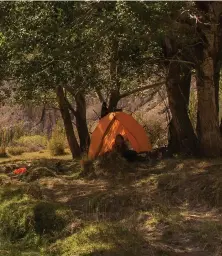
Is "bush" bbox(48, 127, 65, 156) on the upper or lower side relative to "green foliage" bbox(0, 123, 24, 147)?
lower

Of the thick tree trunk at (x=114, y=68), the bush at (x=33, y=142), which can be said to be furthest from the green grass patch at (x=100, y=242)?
the bush at (x=33, y=142)

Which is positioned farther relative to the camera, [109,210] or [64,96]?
[64,96]

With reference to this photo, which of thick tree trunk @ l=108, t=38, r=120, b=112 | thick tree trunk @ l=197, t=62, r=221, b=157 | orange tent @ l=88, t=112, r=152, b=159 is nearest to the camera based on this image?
thick tree trunk @ l=197, t=62, r=221, b=157

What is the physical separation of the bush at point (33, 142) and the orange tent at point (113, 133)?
400 inches

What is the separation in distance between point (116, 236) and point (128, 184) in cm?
428

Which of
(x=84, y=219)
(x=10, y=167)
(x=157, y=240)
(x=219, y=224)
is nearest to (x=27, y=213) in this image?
(x=84, y=219)

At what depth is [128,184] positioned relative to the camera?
1118 cm

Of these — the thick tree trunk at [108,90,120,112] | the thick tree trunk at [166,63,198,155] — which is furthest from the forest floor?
the thick tree trunk at [108,90,120,112]

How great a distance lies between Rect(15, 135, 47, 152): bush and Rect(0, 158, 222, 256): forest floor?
1340 centimetres

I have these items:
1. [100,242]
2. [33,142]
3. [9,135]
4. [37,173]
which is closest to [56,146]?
[33,142]

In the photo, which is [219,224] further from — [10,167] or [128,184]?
[10,167]

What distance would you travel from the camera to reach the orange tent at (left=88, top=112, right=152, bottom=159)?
1490 cm

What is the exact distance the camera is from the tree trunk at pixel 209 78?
10.1m

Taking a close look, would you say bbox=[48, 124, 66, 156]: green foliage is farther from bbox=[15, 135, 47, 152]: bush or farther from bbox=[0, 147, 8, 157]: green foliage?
bbox=[15, 135, 47, 152]: bush
